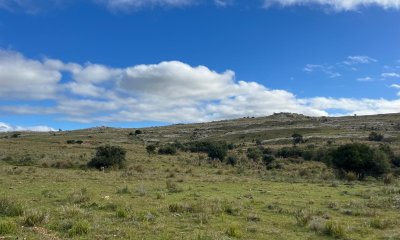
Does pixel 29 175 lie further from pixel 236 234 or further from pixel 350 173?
pixel 350 173

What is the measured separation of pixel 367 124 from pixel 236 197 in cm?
12156

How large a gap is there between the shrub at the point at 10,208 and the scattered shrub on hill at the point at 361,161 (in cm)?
3464

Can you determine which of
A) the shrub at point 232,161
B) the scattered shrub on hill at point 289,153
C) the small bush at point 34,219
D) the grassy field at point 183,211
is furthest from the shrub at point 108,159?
the scattered shrub on hill at point 289,153

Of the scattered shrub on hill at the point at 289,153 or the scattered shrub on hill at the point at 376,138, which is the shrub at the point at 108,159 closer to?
the scattered shrub on hill at the point at 289,153

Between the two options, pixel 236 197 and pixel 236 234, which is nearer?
pixel 236 234

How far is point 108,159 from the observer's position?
4422cm

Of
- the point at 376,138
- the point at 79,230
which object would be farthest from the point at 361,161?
the point at 376,138

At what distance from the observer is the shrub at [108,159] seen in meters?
44.1

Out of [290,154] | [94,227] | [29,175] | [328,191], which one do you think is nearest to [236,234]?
[94,227]

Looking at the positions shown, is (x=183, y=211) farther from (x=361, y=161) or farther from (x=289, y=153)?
(x=289, y=153)

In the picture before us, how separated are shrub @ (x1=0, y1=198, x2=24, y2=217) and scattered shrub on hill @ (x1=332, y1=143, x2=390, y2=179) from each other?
34637 mm

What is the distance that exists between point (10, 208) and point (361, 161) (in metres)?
35.1

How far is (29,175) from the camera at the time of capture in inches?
1304

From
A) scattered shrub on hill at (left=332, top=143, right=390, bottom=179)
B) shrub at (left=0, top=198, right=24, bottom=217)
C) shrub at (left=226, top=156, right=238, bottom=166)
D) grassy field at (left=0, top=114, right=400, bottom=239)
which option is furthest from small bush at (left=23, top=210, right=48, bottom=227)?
shrub at (left=226, top=156, right=238, bottom=166)
